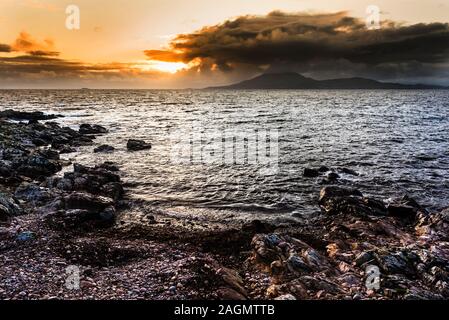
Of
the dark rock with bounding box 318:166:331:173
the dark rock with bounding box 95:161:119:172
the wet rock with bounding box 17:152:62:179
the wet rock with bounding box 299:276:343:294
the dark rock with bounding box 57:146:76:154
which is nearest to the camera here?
the wet rock with bounding box 299:276:343:294

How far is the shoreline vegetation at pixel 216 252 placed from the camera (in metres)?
13.2

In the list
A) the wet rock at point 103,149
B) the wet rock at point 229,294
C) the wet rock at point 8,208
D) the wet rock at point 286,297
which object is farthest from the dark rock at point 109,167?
the wet rock at point 286,297

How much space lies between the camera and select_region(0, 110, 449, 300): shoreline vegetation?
13.2 metres

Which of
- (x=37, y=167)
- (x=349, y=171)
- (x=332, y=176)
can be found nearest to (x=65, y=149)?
(x=37, y=167)

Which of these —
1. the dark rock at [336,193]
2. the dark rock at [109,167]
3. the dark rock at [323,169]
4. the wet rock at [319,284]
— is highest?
the dark rock at [109,167]

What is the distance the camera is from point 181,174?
34031 mm

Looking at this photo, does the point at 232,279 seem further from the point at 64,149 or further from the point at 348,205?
the point at 64,149

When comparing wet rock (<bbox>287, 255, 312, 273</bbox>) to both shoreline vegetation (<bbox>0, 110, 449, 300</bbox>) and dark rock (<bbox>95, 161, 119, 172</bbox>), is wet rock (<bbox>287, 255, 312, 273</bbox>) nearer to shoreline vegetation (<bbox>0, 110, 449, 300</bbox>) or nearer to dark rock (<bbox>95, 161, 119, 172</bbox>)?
shoreline vegetation (<bbox>0, 110, 449, 300</bbox>)

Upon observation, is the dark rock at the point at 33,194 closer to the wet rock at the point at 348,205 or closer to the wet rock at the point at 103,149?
the wet rock at the point at 348,205

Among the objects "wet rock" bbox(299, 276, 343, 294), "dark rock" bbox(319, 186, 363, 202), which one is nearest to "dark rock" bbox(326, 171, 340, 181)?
"dark rock" bbox(319, 186, 363, 202)
